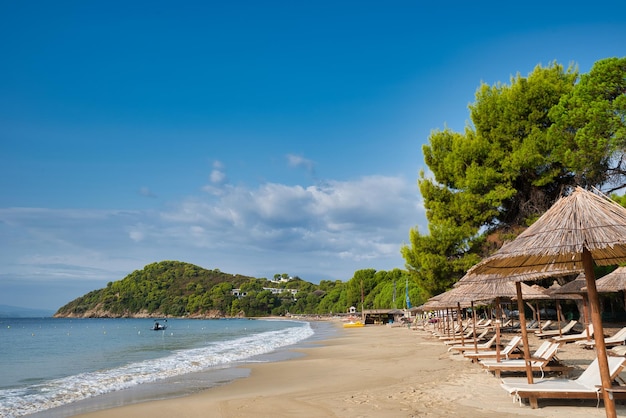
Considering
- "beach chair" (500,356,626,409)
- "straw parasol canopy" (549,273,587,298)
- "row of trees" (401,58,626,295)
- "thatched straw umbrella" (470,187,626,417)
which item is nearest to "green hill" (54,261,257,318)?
"row of trees" (401,58,626,295)

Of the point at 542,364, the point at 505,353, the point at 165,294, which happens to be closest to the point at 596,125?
the point at 505,353

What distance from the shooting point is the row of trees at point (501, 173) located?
1991 cm

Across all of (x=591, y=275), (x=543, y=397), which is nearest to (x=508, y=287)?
(x=543, y=397)

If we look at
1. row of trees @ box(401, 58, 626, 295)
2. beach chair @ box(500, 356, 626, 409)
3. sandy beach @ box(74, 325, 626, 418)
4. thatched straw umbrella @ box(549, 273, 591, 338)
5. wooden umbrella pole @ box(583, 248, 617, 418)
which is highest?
row of trees @ box(401, 58, 626, 295)

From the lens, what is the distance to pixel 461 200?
2361cm

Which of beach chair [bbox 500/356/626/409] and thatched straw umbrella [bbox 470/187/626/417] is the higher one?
thatched straw umbrella [bbox 470/187/626/417]

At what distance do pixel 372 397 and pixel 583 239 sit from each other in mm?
5323

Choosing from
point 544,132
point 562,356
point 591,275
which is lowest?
point 562,356

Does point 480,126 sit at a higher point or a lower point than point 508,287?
higher

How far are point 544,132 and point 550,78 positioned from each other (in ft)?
9.95

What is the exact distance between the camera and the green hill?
14825 cm

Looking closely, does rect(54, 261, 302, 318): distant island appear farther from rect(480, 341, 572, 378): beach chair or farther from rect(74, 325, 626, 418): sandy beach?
rect(480, 341, 572, 378): beach chair

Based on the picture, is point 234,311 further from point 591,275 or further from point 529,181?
point 591,275

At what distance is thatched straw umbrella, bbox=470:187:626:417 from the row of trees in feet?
49.9
